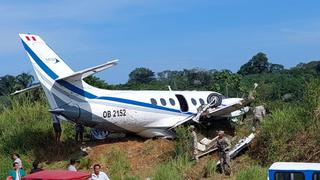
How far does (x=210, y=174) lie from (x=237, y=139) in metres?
3.58

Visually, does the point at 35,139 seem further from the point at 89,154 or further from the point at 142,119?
the point at 142,119

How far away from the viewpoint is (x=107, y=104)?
22938 mm

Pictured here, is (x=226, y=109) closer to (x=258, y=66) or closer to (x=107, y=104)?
(x=107, y=104)

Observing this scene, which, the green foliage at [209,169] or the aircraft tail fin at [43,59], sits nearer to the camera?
the green foliage at [209,169]

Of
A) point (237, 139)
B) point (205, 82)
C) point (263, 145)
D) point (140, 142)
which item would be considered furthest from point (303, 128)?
point (205, 82)

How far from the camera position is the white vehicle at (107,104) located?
22750 mm

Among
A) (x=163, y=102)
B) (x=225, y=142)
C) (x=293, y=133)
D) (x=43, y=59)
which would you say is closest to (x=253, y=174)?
(x=225, y=142)

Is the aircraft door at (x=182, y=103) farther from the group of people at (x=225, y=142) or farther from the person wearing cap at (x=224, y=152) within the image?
the person wearing cap at (x=224, y=152)

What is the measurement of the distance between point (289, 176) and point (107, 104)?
1051cm

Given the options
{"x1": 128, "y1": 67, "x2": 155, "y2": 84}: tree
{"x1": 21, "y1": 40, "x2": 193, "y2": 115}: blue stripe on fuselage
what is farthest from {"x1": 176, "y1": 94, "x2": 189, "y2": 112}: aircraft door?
{"x1": 128, "y1": 67, "x2": 155, "y2": 84}: tree

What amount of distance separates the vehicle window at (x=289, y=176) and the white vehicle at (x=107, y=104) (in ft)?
27.0

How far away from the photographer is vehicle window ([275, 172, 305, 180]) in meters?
13.8

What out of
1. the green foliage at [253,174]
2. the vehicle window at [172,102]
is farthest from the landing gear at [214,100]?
the green foliage at [253,174]

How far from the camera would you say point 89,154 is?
23219 millimetres
